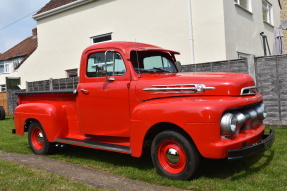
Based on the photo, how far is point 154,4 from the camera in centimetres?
1147

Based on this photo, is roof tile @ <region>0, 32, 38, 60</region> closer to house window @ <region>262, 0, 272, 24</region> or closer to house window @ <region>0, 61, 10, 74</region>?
house window @ <region>0, 61, 10, 74</region>

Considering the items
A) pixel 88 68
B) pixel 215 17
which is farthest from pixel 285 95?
pixel 88 68

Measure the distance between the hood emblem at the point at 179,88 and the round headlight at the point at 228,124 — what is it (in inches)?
18.9

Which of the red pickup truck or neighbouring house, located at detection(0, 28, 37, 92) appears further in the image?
neighbouring house, located at detection(0, 28, 37, 92)

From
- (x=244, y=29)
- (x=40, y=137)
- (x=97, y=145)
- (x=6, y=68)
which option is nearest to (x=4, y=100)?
(x=40, y=137)

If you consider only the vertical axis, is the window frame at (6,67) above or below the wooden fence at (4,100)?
above

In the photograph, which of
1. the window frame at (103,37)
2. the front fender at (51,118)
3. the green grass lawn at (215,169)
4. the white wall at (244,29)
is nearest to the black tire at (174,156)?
the green grass lawn at (215,169)

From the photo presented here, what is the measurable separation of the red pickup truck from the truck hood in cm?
1

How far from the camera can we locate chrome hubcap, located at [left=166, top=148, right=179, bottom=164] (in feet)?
13.4

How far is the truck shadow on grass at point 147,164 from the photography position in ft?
14.4

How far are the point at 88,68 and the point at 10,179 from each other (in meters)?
2.17

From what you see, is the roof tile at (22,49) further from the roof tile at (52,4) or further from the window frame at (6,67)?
the roof tile at (52,4)

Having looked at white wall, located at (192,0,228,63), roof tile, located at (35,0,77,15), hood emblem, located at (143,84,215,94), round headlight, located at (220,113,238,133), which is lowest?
round headlight, located at (220,113,238,133)

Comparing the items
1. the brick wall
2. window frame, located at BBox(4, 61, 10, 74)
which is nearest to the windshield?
the brick wall
